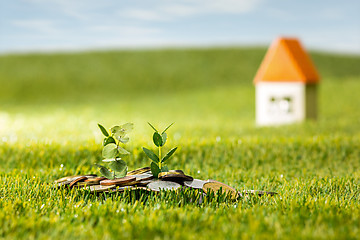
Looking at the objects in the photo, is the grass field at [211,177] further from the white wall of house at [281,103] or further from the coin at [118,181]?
the white wall of house at [281,103]

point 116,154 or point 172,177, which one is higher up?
point 116,154

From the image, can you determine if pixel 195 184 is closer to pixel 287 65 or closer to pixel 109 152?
pixel 109 152

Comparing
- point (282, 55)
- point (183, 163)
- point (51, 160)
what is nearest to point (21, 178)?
point (51, 160)

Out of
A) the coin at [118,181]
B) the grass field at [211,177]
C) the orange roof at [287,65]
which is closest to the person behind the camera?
the grass field at [211,177]

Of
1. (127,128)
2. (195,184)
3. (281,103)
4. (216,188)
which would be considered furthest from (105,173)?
(281,103)

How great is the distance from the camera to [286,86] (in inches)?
363

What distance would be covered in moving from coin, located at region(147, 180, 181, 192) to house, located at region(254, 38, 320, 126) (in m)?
6.42

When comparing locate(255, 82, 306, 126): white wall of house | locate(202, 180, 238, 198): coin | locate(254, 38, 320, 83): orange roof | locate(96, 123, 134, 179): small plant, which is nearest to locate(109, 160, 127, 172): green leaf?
locate(96, 123, 134, 179): small plant

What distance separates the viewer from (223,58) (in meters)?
29.1

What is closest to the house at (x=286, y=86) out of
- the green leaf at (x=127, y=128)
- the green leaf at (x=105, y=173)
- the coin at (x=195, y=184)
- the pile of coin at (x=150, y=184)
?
the pile of coin at (x=150, y=184)

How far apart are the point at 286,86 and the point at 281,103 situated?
478 mm

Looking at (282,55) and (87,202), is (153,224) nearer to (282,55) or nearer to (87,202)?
(87,202)

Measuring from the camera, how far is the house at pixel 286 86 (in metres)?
9.16

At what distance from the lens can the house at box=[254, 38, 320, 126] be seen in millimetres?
9164
